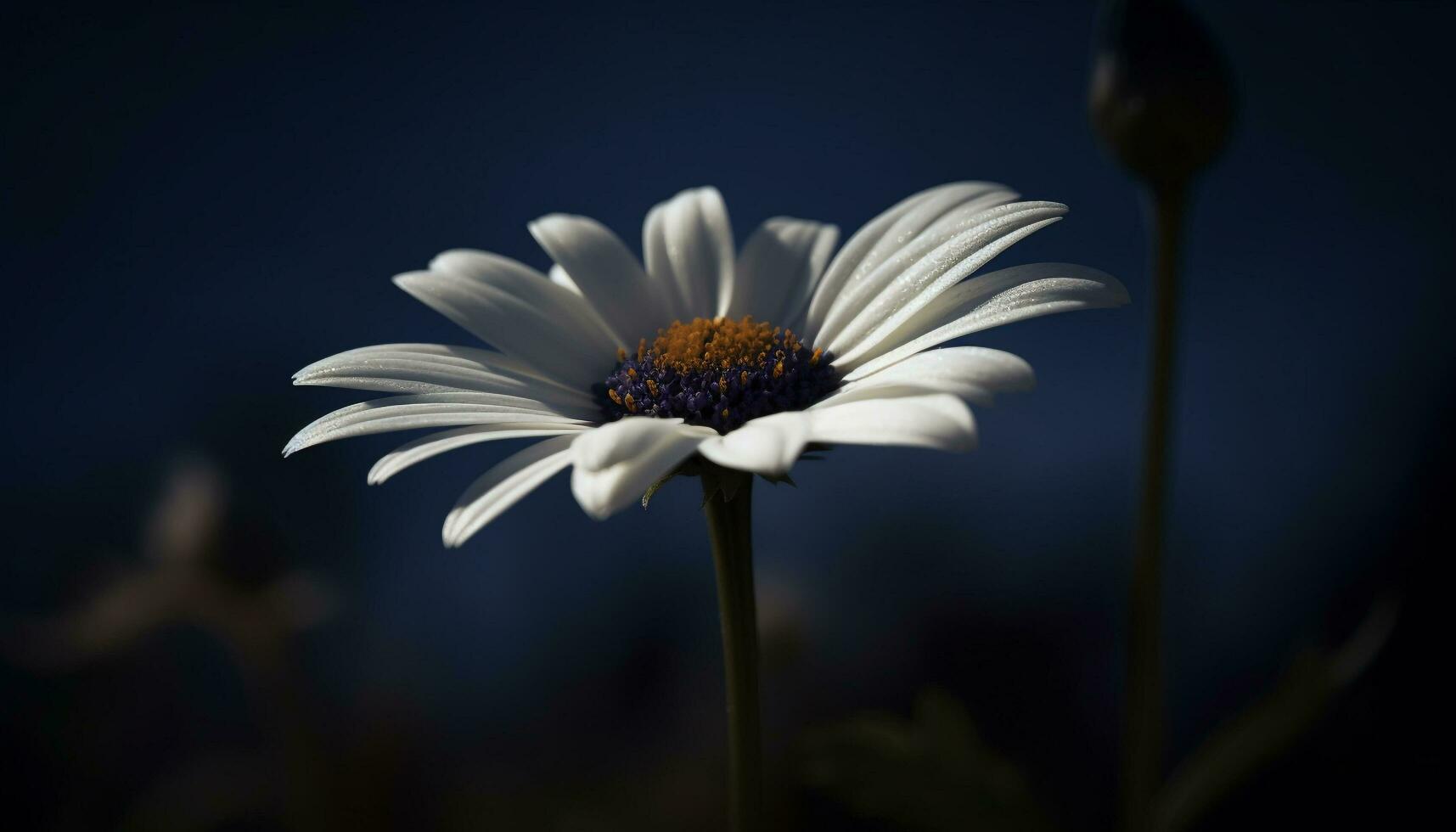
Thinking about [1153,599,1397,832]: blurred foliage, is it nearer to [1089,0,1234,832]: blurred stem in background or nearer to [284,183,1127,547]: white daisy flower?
[1089,0,1234,832]: blurred stem in background

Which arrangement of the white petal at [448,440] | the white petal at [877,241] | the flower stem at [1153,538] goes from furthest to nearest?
the white petal at [877,241] < the white petal at [448,440] < the flower stem at [1153,538]

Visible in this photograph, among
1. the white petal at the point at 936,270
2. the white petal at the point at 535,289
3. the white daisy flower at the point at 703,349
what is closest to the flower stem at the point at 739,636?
the white daisy flower at the point at 703,349

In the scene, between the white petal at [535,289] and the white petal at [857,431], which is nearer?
the white petal at [857,431]

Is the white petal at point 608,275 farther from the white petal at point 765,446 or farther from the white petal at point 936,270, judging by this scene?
the white petal at point 765,446

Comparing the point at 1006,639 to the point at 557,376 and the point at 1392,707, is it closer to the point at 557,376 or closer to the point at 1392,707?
the point at 1392,707

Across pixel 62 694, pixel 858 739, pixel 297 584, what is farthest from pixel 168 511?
pixel 858 739

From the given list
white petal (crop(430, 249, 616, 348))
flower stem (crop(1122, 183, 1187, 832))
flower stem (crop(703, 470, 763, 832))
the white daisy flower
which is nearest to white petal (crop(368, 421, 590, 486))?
the white daisy flower

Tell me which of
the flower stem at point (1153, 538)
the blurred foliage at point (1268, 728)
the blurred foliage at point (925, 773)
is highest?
the flower stem at point (1153, 538)
